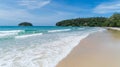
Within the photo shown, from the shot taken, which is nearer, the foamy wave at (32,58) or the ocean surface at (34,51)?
the foamy wave at (32,58)

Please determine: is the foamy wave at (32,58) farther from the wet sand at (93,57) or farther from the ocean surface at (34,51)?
the wet sand at (93,57)

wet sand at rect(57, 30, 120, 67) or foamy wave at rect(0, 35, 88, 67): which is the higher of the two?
foamy wave at rect(0, 35, 88, 67)

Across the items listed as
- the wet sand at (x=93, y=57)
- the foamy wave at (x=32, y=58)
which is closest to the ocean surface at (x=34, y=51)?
the foamy wave at (x=32, y=58)

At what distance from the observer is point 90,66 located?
17.6 ft

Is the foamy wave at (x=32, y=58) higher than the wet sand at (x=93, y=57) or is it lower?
higher

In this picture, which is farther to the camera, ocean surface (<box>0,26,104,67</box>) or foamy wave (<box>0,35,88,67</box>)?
ocean surface (<box>0,26,104,67</box>)

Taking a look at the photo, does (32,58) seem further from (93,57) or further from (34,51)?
(93,57)

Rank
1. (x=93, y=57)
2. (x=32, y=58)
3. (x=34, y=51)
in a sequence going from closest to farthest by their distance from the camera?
(x=32, y=58) → (x=93, y=57) → (x=34, y=51)

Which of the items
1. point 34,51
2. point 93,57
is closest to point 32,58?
point 34,51

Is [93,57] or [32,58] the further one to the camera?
[93,57]

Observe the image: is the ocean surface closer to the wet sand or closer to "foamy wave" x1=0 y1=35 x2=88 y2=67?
"foamy wave" x1=0 y1=35 x2=88 y2=67

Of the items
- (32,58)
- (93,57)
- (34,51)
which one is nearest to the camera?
(32,58)

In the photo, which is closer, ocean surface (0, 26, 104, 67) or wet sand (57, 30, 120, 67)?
wet sand (57, 30, 120, 67)

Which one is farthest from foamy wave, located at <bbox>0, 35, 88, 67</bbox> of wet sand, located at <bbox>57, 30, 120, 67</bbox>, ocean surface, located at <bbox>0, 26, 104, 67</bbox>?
wet sand, located at <bbox>57, 30, 120, 67</bbox>
